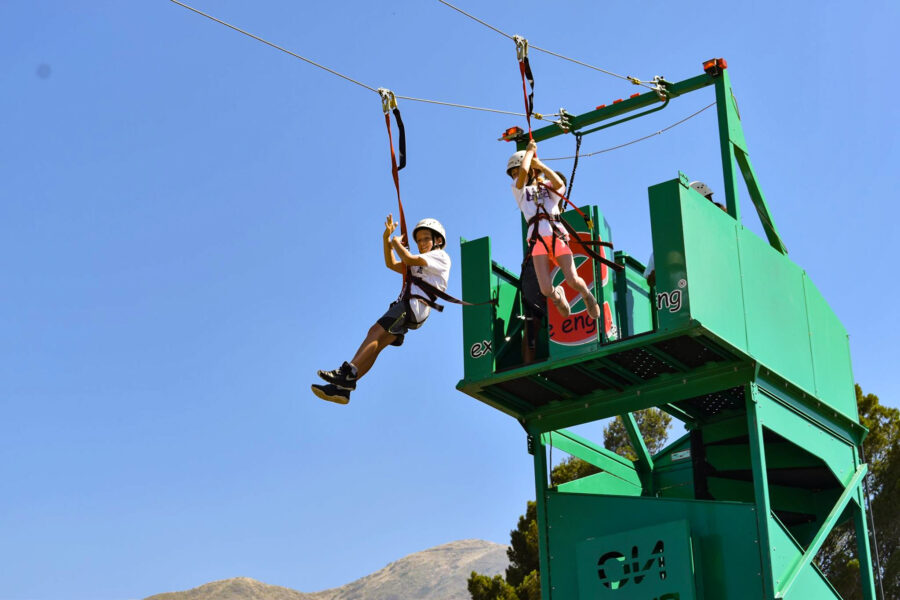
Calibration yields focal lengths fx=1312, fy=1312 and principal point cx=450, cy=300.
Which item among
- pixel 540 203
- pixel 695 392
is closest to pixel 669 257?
pixel 540 203

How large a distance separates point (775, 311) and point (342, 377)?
18.0ft

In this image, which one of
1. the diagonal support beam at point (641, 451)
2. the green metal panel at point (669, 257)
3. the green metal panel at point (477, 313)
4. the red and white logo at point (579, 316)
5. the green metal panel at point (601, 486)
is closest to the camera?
the green metal panel at point (669, 257)

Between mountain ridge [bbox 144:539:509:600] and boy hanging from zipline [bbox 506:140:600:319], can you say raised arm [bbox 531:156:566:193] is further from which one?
mountain ridge [bbox 144:539:509:600]

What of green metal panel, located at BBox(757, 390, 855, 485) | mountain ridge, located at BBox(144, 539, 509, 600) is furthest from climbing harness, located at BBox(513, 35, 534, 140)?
mountain ridge, located at BBox(144, 539, 509, 600)

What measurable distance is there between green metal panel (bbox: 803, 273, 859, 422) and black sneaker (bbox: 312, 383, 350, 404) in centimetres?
616

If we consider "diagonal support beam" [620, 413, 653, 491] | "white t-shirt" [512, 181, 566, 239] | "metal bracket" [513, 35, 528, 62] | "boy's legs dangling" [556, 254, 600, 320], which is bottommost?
"diagonal support beam" [620, 413, 653, 491]

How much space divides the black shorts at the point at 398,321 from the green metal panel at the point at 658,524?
324cm

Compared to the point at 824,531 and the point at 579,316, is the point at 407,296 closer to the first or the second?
the point at 579,316

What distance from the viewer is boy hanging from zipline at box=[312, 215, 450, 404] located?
1370 centimetres

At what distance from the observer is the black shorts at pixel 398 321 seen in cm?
1416

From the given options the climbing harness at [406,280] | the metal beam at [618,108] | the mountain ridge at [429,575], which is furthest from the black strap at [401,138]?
the mountain ridge at [429,575]

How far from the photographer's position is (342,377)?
1361cm

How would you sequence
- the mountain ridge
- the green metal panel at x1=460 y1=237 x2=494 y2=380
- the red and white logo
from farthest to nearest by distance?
the mountain ridge
the green metal panel at x1=460 y1=237 x2=494 y2=380
the red and white logo

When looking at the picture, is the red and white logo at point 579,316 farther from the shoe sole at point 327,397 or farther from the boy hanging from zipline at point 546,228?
the shoe sole at point 327,397
